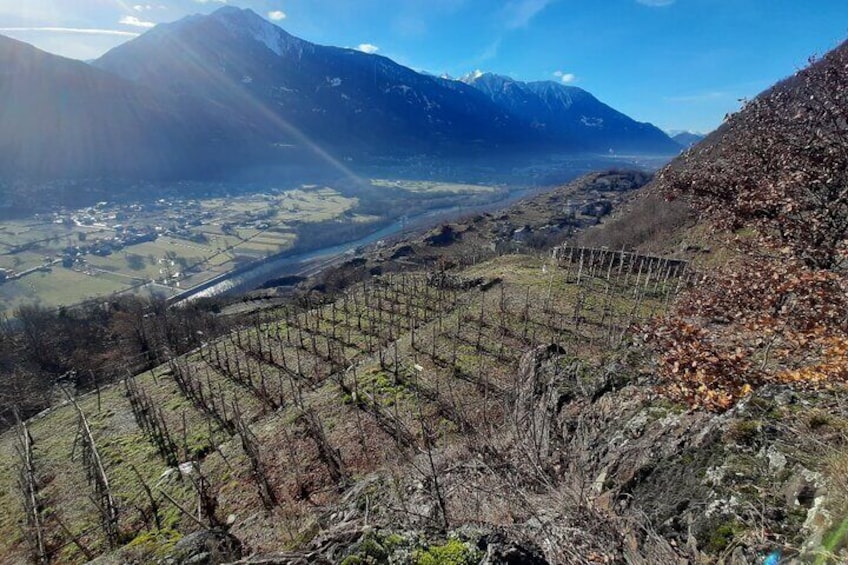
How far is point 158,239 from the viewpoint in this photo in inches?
3514

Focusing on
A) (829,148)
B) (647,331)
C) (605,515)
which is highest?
(829,148)

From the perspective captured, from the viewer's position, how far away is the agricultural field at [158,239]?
6278cm

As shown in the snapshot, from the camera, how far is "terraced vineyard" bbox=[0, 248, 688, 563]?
8.40 meters

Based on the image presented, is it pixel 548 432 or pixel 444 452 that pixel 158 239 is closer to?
pixel 444 452

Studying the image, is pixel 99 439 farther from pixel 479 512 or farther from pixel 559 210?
pixel 559 210

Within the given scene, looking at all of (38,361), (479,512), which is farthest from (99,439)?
(38,361)

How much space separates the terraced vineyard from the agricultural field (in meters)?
49.6

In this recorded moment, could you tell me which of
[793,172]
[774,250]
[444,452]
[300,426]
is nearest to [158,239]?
[300,426]

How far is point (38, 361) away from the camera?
33.4 m

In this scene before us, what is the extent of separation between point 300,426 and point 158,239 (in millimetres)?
94485

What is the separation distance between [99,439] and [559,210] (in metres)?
89.1

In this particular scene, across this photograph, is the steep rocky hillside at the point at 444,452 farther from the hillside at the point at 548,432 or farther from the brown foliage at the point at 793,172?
the brown foliage at the point at 793,172

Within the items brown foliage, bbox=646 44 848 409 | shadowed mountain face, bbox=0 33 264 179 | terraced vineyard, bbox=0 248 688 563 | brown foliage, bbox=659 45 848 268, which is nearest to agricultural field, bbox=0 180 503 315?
shadowed mountain face, bbox=0 33 264 179

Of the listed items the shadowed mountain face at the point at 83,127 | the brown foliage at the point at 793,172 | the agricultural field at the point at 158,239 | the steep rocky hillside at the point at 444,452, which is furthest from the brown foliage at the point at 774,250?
the shadowed mountain face at the point at 83,127
